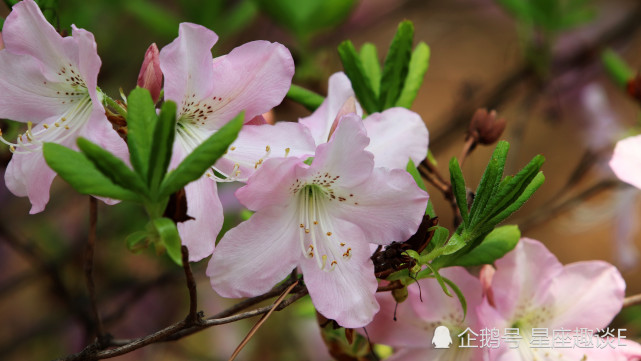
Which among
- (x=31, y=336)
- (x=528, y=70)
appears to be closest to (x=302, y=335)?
(x=31, y=336)

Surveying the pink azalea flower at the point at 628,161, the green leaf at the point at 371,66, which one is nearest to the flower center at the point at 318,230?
the green leaf at the point at 371,66

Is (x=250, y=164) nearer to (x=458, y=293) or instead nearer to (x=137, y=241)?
(x=137, y=241)

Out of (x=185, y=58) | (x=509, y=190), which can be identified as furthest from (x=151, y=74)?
(x=509, y=190)

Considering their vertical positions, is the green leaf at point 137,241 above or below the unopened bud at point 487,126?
Answer: below

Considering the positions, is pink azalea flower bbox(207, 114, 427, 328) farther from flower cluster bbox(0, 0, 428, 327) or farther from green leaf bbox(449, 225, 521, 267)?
green leaf bbox(449, 225, 521, 267)

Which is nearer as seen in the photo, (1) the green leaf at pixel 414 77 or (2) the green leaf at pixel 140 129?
(2) the green leaf at pixel 140 129

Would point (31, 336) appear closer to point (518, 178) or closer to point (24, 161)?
point (24, 161)

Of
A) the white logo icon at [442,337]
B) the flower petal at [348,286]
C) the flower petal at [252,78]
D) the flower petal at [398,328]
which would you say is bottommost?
the flower petal at [398,328]

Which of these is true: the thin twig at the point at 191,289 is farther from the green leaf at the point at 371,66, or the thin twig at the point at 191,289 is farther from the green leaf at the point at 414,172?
the green leaf at the point at 371,66
